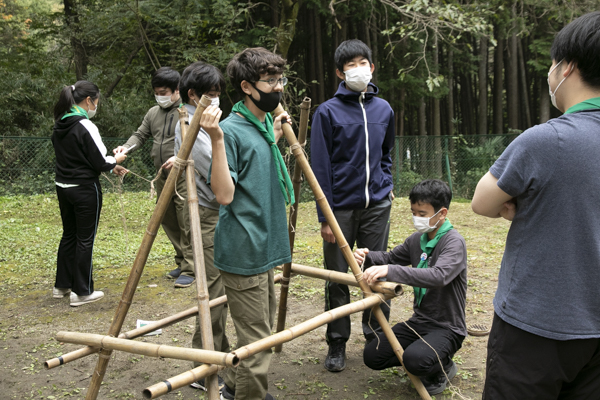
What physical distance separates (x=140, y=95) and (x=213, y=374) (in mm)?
14948

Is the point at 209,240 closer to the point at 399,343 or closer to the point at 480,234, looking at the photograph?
the point at 399,343

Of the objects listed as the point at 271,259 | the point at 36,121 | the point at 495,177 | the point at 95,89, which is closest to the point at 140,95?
the point at 36,121

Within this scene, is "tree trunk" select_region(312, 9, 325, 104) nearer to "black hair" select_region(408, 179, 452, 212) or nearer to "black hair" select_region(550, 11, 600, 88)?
"black hair" select_region(408, 179, 452, 212)

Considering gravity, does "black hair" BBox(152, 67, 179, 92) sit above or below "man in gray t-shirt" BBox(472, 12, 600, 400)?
above

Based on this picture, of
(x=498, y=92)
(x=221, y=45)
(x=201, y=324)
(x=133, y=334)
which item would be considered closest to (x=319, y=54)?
(x=221, y=45)

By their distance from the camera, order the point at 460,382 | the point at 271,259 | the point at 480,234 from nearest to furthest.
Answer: the point at 271,259, the point at 460,382, the point at 480,234

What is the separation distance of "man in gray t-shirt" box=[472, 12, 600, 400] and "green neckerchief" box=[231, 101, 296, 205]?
1.19 meters

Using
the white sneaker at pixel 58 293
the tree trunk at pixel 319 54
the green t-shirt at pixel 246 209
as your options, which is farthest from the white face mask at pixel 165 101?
the tree trunk at pixel 319 54

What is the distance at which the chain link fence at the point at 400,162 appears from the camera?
36.9 ft

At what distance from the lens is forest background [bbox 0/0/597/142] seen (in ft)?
39.5

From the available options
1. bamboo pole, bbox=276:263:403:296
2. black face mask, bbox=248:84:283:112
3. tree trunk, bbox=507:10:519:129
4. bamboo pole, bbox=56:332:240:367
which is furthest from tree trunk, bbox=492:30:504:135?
bamboo pole, bbox=56:332:240:367

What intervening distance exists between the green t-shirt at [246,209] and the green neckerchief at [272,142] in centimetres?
3

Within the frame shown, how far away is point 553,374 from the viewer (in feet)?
5.95

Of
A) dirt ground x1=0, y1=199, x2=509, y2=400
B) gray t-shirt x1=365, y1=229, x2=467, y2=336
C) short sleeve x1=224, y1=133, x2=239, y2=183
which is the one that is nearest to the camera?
short sleeve x1=224, y1=133, x2=239, y2=183
